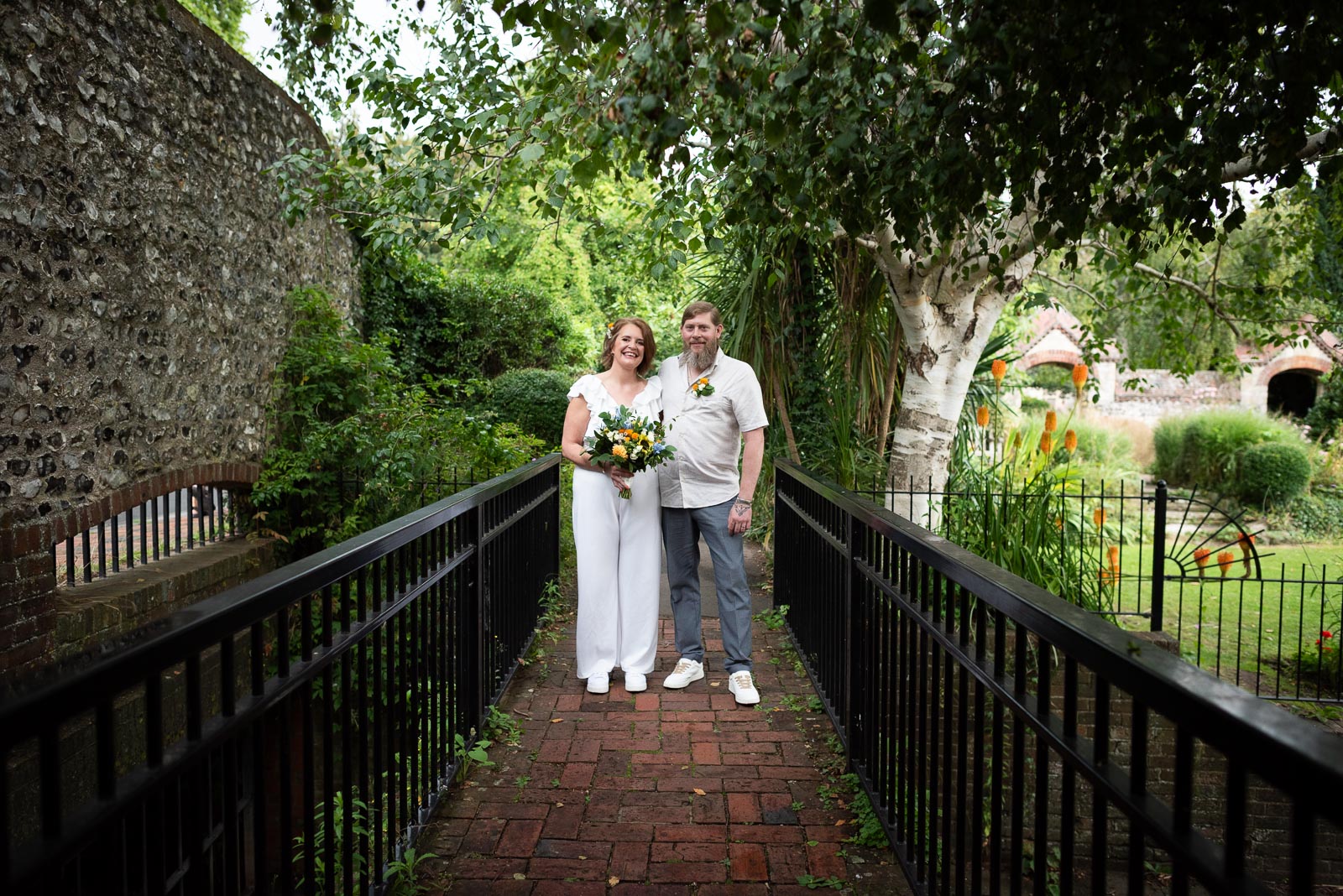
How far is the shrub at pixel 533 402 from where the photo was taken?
1336cm

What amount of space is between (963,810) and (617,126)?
2.33 meters

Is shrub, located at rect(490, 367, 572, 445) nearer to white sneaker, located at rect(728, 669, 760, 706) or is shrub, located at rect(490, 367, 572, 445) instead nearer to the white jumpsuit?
the white jumpsuit

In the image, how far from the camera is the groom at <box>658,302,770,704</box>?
4285 millimetres

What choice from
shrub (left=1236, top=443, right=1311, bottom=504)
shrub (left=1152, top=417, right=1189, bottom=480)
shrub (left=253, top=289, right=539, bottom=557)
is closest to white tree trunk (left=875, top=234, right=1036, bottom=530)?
shrub (left=253, top=289, right=539, bottom=557)

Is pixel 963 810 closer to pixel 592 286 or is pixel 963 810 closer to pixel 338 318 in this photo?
pixel 338 318

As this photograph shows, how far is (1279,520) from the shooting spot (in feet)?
48.2

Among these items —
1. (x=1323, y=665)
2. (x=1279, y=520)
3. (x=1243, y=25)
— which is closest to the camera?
(x=1243, y=25)

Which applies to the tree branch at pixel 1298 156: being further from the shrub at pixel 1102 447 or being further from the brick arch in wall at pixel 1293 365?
the brick arch in wall at pixel 1293 365

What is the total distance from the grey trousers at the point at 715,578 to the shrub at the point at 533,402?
29.2ft

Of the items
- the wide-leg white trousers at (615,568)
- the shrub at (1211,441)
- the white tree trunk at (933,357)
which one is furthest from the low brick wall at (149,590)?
the shrub at (1211,441)

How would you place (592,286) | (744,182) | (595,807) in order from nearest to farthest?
(595,807)
(744,182)
(592,286)

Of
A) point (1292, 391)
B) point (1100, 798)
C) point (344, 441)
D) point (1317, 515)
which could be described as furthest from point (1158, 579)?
point (1292, 391)

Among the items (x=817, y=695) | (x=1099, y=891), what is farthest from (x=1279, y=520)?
(x=1099, y=891)

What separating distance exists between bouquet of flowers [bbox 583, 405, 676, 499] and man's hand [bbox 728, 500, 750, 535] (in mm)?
411
